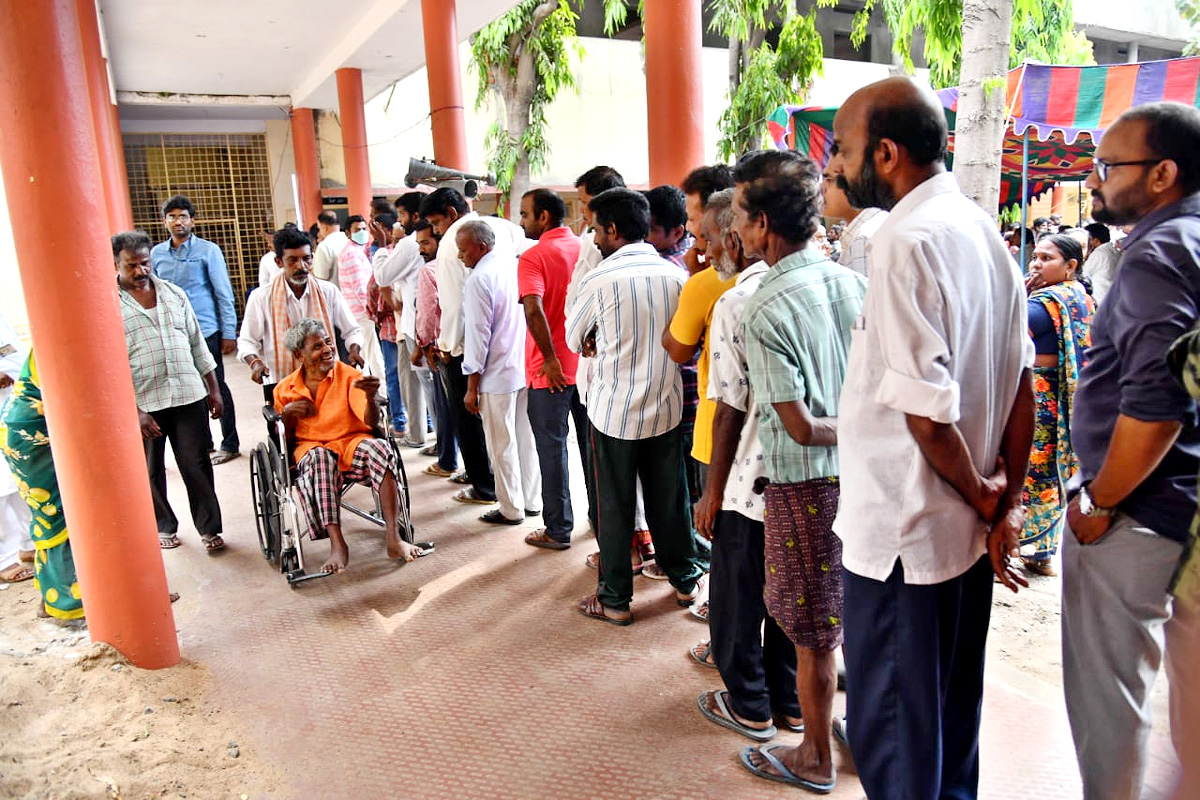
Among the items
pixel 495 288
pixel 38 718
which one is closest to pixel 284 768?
pixel 38 718

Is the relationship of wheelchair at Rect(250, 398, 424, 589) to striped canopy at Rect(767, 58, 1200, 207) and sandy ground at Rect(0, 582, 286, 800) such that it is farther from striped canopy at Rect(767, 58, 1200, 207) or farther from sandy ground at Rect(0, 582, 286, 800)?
striped canopy at Rect(767, 58, 1200, 207)

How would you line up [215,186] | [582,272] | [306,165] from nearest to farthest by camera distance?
[582,272], [306,165], [215,186]

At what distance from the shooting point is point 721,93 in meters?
15.3

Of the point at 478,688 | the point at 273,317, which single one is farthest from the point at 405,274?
the point at 478,688

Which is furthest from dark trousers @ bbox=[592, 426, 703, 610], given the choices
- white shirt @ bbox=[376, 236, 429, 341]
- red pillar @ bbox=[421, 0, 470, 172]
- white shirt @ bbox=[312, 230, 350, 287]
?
red pillar @ bbox=[421, 0, 470, 172]

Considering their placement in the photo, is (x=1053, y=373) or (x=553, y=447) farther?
(x=553, y=447)

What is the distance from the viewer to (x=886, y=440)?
5.19 feet

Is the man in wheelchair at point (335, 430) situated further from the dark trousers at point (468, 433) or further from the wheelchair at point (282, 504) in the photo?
the dark trousers at point (468, 433)

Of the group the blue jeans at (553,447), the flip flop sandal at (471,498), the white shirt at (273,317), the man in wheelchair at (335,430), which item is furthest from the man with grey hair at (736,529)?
the white shirt at (273,317)

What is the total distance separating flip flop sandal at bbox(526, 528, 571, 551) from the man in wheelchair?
21.1 inches

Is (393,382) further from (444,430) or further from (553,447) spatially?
(553,447)

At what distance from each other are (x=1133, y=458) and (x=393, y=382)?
5.15 m

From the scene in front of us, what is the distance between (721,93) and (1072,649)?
14.9 metres

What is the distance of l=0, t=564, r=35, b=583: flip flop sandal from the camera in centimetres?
392
